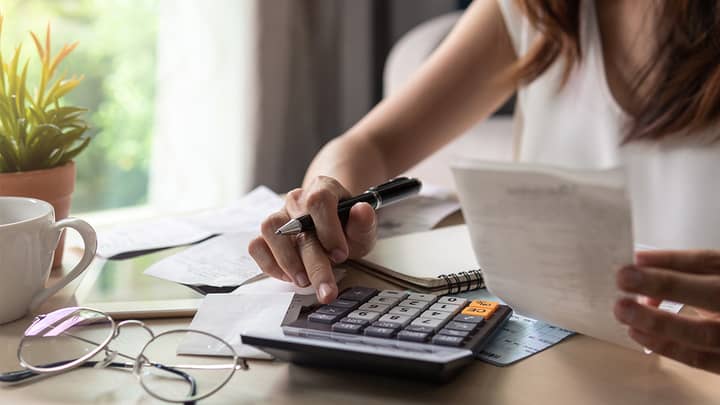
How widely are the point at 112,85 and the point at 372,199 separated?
1.51 metres

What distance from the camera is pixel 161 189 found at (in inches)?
82.0

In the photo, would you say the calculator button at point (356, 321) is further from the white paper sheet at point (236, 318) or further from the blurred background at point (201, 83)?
the blurred background at point (201, 83)

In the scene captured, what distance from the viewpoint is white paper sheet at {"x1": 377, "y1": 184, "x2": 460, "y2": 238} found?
2.95ft

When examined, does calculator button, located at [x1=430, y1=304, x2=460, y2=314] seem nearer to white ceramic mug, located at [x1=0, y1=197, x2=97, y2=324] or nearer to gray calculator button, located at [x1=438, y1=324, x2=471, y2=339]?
gray calculator button, located at [x1=438, y1=324, x2=471, y2=339]

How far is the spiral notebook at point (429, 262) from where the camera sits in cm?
69

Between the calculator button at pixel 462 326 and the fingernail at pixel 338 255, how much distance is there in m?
0.17

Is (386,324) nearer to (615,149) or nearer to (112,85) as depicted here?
(615,149)

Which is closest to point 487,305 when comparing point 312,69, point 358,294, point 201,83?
point 358,294

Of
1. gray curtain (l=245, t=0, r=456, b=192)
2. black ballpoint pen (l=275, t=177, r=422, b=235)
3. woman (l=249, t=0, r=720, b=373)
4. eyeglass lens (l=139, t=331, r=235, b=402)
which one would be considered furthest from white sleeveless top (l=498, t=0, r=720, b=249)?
gray curtain (l=245, t=0, r=456, b=192)

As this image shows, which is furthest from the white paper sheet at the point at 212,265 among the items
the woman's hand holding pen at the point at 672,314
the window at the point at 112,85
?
the window at the point at 112,85

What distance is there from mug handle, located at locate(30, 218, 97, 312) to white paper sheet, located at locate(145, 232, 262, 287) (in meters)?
0.09

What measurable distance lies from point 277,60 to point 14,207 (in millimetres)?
1560

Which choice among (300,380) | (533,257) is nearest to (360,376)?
(300,380)

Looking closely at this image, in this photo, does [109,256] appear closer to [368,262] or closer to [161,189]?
[368,262]
